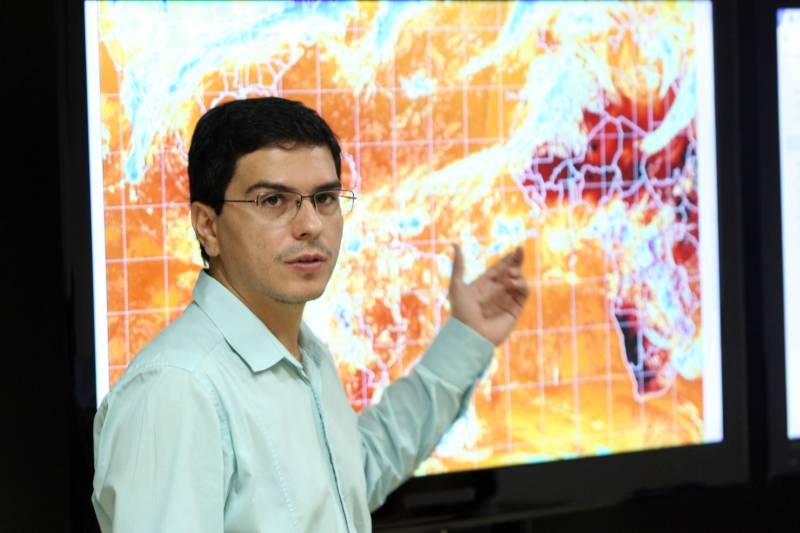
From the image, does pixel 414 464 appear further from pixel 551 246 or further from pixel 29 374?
pixel 29 374

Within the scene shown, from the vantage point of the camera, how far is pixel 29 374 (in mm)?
1834

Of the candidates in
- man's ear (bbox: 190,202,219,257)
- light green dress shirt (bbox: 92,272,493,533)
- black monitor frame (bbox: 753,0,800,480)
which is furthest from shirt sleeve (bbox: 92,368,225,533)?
black monitor frame (bbox: 753,0,800,480)

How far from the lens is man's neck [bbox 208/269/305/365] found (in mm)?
1491

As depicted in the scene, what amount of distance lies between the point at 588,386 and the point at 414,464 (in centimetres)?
40

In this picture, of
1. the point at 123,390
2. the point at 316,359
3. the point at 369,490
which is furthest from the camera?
the point at 369,490

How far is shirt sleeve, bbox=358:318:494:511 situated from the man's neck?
0.30 metres

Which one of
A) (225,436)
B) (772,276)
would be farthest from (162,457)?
(772,276)

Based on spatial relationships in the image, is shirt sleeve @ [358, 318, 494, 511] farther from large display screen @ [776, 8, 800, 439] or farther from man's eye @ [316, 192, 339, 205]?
large display screen @ [776, 8, 800, 439]

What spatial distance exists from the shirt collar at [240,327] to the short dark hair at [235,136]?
105 millimetres

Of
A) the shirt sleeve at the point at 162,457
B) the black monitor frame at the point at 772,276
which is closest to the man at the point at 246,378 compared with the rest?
the shirt sleeve at the point at 162,457

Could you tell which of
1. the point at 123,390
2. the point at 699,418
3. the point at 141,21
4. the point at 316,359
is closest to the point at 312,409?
the point at 316,359

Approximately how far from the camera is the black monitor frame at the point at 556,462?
1.73 metres

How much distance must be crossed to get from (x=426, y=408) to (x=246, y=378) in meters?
0.47

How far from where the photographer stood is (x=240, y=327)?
1441 millimetres
